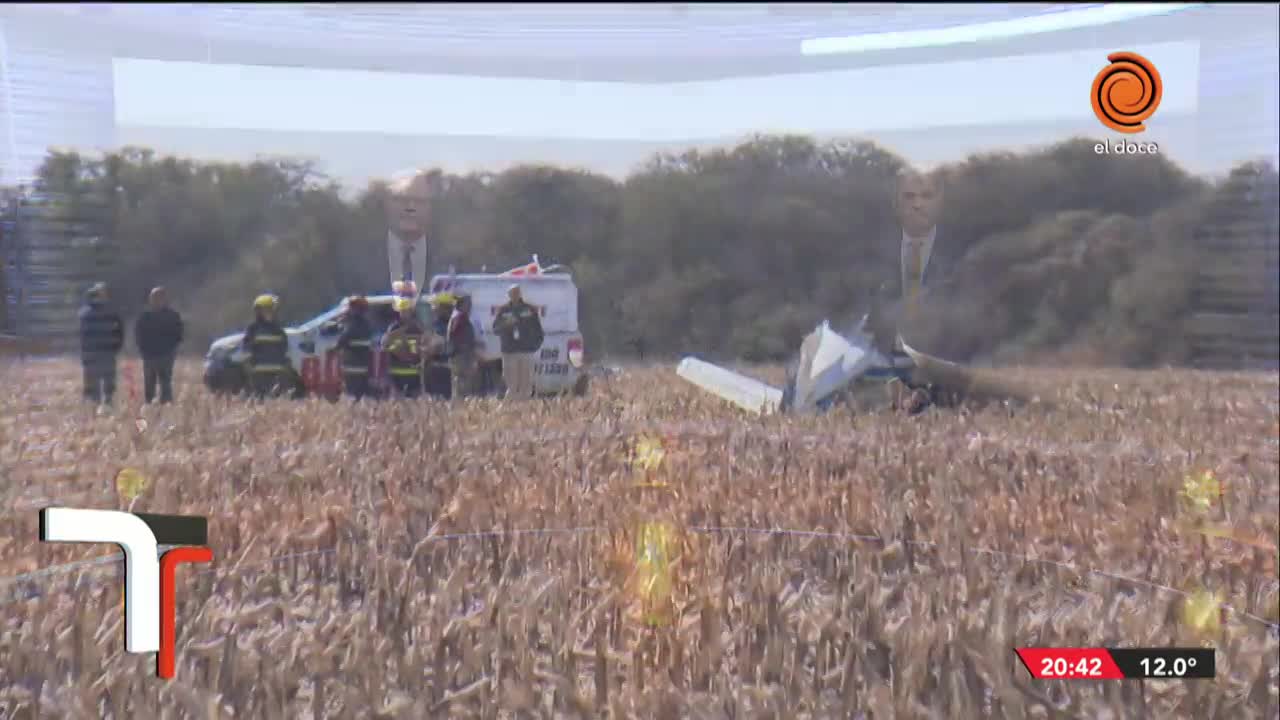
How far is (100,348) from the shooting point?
54.6 inches

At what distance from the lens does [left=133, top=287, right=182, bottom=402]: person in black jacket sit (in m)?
1.38

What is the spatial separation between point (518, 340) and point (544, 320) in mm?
74

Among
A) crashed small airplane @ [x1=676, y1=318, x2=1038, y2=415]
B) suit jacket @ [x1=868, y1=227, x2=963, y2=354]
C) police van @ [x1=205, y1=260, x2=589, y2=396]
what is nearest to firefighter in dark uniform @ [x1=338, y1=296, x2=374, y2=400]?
police van @ [x1=205, y1=260, x2=589, y2=396]

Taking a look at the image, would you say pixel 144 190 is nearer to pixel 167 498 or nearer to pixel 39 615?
pixel 167 498

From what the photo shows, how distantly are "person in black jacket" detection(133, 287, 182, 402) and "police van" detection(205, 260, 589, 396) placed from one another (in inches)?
2.1

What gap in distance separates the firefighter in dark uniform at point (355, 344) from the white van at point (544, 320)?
0.12 metres

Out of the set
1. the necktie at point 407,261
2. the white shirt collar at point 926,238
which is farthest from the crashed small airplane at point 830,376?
the necktie at point 407,261

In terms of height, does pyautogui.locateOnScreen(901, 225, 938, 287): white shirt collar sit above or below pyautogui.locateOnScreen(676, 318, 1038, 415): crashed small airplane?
above

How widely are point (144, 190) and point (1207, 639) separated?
1764 mm

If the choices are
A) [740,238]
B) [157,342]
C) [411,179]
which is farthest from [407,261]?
[740,238]

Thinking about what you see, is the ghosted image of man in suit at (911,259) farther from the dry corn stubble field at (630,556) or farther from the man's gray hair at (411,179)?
the man's gray hair at (411,179)

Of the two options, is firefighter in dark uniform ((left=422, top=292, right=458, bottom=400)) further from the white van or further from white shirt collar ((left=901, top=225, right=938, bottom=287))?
white shirt collar ((left=901, top=225, right=938, bottom=287))

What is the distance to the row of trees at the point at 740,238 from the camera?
1.40 meters

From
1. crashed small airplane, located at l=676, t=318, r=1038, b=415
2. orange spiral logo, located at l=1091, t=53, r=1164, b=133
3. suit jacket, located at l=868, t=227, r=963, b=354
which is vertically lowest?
crashed small airplane, located at l=676, t=318, r=1038, b=415
